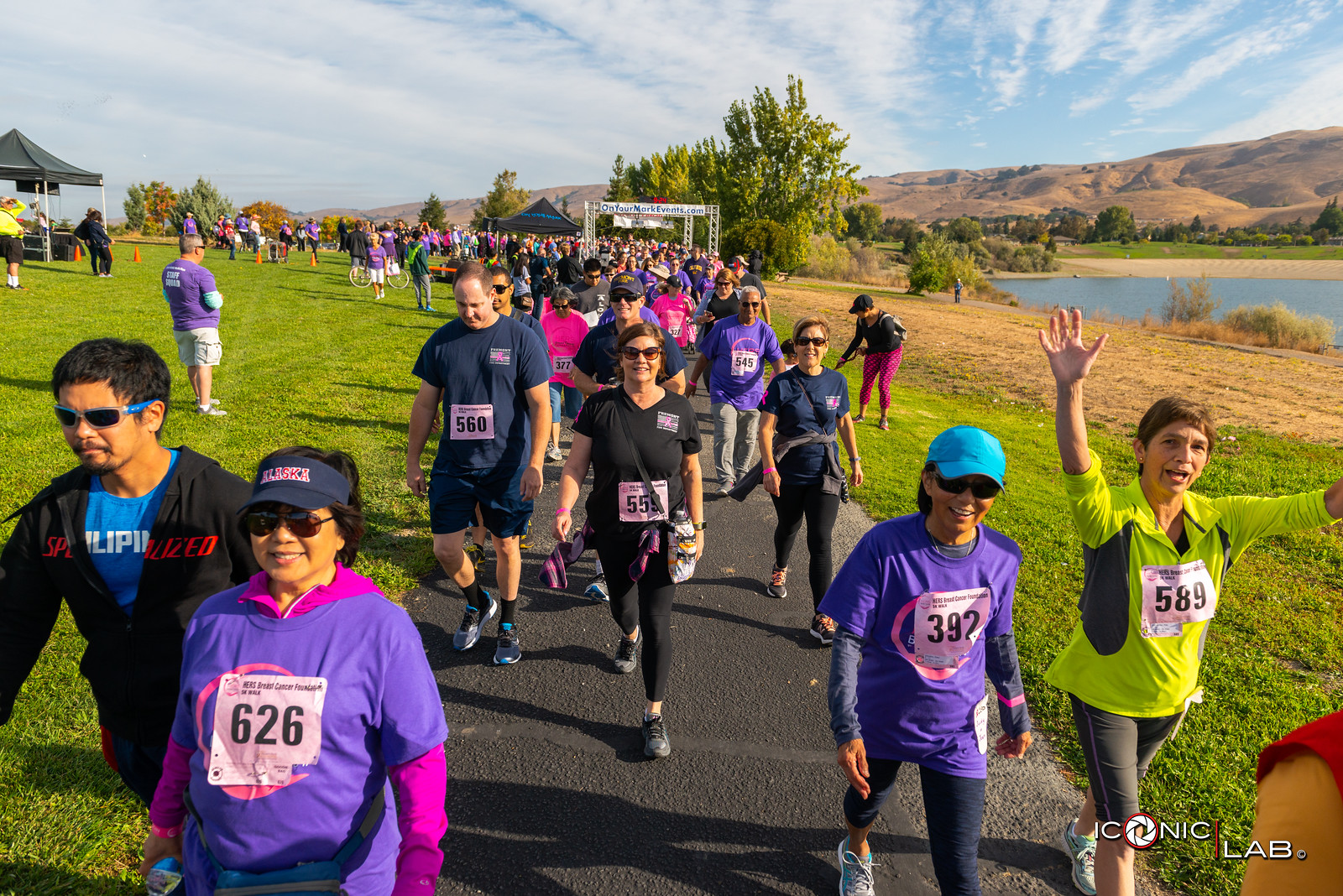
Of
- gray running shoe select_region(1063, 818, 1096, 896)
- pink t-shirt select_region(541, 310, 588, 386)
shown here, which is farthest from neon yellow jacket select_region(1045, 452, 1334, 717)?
pink t-shirt select_region(541, 310, 588, 386)

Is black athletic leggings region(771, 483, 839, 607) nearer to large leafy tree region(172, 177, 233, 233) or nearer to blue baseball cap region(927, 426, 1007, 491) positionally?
blue baseball cap region(927, 426, 1007, 491)

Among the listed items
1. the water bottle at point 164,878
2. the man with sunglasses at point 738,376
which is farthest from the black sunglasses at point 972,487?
the man with sunglasses at point 738,376

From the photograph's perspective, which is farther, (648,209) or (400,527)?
(648,209)

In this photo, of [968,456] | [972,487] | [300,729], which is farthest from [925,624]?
[300,729]

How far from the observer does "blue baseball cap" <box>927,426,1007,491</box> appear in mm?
2410

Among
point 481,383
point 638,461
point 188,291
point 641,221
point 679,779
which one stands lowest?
point 679,779

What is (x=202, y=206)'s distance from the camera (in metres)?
47.8

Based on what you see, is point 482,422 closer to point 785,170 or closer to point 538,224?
point 538,224

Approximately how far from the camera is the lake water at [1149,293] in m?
47.5

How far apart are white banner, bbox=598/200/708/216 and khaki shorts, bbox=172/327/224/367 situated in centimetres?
2855

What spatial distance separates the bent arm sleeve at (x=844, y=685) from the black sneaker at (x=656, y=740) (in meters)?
1.56

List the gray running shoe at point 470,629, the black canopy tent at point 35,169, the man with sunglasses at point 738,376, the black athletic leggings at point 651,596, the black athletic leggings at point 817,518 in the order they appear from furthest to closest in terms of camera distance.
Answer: the black canopy tent at point 35,169 → the man with sunglasses at point 738,376 → the black athletic leggings at point 817,518 → the gray running shoe at point 470,629 → the black athletic leggings at point 651,596

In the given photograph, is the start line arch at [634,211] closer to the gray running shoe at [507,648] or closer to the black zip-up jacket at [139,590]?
the gray running shoe at [507,648]

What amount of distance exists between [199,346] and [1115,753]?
33.3 ft
